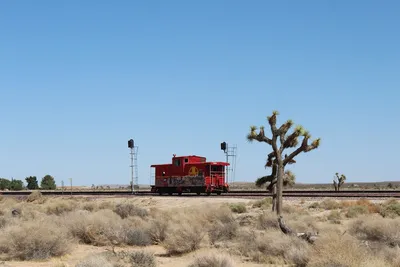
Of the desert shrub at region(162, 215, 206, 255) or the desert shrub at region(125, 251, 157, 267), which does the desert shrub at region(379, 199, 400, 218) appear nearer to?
the desert shrub at region(162, 215, 206, 255)

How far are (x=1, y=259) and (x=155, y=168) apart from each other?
33403 millimetres

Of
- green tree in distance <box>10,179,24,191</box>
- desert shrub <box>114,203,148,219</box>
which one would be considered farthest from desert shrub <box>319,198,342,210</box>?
green tree in distance <box>10,179,24,191</box>

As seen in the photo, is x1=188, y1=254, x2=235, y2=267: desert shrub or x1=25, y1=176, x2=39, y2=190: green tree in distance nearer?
x1=188, y1=254, x2=235, y2=267: desert shrub

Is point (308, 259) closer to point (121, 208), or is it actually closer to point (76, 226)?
point (76, 226)

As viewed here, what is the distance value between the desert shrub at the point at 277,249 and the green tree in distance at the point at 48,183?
79.7 m

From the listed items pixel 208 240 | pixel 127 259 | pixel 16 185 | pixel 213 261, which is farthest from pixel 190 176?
pixel 16 185

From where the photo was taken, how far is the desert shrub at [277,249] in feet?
43.9

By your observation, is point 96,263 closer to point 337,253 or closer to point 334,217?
point 337,253

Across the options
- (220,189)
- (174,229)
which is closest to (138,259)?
(174,229)

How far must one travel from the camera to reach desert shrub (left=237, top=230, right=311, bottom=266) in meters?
A: 13.4

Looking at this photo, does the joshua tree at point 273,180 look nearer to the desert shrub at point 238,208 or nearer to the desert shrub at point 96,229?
the desert shrub at point 238,208

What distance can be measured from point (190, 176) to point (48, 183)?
54.8 metres

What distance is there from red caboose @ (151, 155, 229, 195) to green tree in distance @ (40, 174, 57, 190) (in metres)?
48.5

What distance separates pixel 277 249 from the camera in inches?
576
